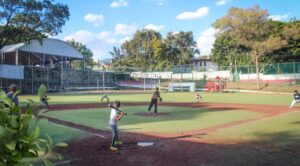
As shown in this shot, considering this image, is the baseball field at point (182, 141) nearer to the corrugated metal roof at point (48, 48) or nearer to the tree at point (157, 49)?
the corrugated metal roof at point (48, 48)

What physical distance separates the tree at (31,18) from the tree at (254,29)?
22.5 m

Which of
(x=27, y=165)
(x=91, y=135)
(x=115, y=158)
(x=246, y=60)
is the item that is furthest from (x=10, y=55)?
(x=27, y=165)

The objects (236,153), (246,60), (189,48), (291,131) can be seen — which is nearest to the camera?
(236,153)

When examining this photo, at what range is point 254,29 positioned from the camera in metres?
47.1

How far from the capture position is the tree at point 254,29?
4672cm

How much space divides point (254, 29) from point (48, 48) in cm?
2880

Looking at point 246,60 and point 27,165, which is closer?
point 27,165

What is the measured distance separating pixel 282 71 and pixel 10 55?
39.9 metres

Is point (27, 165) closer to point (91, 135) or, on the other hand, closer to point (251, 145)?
point (251, 145)

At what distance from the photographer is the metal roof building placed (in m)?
49.1

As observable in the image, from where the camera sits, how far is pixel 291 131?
13531mm

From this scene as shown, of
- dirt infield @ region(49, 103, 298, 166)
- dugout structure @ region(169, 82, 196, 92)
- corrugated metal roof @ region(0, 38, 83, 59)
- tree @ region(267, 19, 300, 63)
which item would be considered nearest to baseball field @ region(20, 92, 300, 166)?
dirt infield @ region(49, 103, 298, 166)

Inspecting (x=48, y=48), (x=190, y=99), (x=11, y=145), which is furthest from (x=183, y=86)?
(x=11, y=145)

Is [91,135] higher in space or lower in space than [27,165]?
lower
